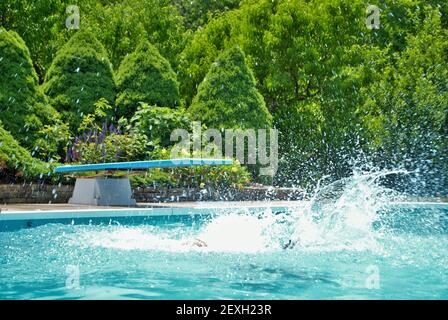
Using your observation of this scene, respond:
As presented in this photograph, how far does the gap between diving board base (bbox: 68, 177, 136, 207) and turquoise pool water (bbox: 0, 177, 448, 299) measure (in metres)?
1.42

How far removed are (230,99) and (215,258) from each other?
10.0 meters

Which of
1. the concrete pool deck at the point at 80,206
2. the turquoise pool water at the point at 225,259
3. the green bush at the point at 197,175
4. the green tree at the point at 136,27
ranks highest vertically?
the green tree at the point at 136,27

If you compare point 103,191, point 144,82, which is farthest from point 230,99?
point 103,191

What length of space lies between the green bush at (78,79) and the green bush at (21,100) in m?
0.74

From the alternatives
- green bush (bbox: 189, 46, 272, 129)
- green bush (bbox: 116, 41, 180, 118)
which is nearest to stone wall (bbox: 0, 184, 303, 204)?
green bush (bbox: 189, 46, 272, 129)

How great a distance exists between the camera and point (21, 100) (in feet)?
49.2

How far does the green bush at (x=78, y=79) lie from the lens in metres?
16.3

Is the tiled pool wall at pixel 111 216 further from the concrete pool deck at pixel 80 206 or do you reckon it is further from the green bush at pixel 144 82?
the green bush at pixel 144 82

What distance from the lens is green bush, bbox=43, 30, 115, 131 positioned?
1627cm

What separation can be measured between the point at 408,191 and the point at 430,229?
6704mm

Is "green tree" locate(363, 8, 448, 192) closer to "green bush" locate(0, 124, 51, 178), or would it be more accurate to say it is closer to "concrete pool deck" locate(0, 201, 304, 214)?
"concrete pool deck" locate(0, 201, 304, 214)

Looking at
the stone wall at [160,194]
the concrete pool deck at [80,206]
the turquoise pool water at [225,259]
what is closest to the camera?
the turquoise pool water at [225,259]

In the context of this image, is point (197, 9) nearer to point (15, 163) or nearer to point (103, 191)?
point (15, 163)

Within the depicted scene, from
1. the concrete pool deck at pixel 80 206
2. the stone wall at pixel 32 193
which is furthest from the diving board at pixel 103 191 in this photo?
the stone wall at pixel 32 193
